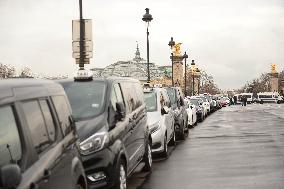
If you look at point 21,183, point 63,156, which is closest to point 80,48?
point 63,156

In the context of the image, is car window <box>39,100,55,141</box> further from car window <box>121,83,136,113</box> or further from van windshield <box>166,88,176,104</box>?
van windshield <box>166,88,176,104</box>

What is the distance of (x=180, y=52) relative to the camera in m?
92.2

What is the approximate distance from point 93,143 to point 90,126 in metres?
0.33

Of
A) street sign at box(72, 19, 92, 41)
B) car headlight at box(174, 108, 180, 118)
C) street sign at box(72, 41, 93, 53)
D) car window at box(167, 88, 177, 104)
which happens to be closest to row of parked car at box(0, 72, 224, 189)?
car headlight at box(174, 108, 180, 118)

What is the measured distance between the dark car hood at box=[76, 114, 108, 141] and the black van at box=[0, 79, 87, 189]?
1458 millimetres

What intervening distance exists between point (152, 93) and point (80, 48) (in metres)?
3.32

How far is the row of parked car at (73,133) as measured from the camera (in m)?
4.74

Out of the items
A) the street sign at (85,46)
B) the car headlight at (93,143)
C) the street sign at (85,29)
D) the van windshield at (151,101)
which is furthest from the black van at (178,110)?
the car headlight at (93,143)

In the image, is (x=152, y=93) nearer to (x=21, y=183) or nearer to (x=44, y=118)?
(x=44, y=118)

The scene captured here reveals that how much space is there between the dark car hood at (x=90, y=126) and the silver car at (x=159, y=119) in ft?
17.7

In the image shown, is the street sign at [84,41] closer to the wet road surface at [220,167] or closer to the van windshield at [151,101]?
the van windshield at [151,101]

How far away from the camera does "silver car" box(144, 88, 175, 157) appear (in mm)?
13547

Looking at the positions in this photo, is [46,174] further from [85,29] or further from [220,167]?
[85,29]

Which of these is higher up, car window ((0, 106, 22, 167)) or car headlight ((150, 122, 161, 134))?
car window ((0, 106, 22, 167))
